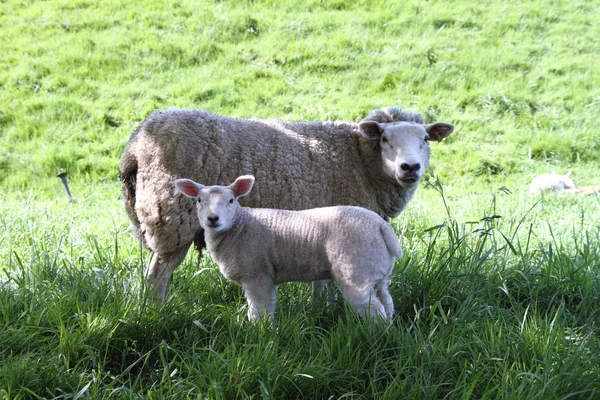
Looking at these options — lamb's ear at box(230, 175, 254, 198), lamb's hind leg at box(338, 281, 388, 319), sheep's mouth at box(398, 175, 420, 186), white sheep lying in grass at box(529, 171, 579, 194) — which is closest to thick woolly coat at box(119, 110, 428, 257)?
sheep's mouth at box(398, 175, 420, 186)

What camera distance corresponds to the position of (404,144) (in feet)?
14.0

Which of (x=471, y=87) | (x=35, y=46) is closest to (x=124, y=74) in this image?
(x=35, y=46)

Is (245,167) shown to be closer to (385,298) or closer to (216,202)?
(216,202)

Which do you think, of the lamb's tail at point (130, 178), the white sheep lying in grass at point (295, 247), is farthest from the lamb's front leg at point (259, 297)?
the lamb's tail at point (130, 178)

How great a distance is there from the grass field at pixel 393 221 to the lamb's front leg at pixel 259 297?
15 centimetres

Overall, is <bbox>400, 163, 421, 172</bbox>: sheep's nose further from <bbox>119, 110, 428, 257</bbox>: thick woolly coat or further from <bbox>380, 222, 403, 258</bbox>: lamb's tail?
<bbox>380, 222, 403, 258</bbox>: lamb's tail

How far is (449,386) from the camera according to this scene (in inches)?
117

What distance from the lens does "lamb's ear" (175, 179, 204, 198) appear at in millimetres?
3529

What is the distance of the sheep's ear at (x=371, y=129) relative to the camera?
4.48m

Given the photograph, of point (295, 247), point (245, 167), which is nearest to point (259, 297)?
point (295, 247)

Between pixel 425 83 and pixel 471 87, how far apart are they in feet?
2.29

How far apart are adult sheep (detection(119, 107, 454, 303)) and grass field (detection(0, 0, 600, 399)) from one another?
0.26 m

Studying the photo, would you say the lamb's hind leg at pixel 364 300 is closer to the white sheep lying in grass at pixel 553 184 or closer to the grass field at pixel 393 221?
the grass field at pixel 393 221

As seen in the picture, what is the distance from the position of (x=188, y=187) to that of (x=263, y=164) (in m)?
0.94
